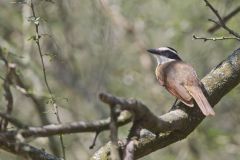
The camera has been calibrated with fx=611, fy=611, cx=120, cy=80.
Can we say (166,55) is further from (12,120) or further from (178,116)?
(12,120)

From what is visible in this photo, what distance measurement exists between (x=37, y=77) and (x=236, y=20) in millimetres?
3011

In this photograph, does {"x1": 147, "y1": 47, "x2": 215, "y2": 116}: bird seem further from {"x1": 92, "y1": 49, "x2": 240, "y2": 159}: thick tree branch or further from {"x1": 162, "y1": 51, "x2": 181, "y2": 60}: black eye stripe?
{"x1": 92, "y1": 49, "x2": 240, "y2": 159}: thick tree branch

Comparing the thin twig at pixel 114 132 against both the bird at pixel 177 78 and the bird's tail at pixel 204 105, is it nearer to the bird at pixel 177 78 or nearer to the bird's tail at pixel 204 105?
the bird's tail at pixel 204 105

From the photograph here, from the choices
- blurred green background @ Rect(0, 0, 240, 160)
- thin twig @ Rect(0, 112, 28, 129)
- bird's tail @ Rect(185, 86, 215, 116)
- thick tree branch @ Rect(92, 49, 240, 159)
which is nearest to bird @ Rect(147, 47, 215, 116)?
bird's tail @ Rect(185, 86, 215, 116)

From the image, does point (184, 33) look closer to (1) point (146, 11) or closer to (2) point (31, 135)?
(1) point (146, 11)

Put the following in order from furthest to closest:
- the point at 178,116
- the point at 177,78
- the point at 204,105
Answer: the point at 177,78 → the point at 204,105 → the point at 178,116

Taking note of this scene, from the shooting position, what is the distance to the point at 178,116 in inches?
143

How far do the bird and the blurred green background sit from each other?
162 centimetres

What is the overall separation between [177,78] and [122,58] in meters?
5.07

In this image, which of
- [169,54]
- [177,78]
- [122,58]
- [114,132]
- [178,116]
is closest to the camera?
[114,132]

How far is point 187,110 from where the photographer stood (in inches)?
153

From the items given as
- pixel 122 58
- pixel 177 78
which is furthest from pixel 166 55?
pixel 122 58

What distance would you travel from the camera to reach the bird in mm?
4901

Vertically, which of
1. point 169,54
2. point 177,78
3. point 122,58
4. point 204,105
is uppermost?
point 122,58
